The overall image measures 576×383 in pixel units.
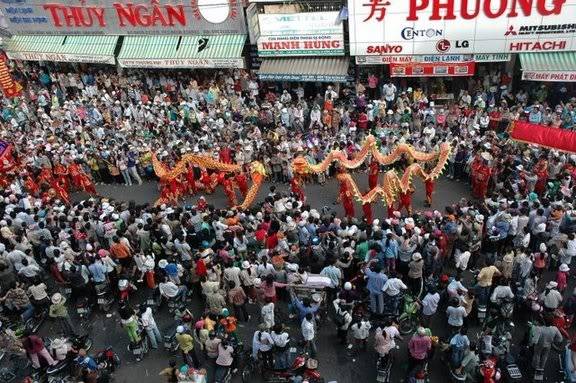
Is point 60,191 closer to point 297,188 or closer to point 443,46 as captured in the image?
point 297,188

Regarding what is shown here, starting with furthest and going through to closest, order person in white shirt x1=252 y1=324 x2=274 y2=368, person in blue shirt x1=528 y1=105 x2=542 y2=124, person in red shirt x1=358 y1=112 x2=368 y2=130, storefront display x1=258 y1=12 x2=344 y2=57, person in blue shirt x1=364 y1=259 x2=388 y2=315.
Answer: storefront display x1=258 y1=12 x2=344 y2=57
person in red shirt x1=358 y1=112 x2=368 y2=130
person in blue shirt x1=528 y1=105 x2=542 y2=124
person in blue shirt x1=364 y1=259 x2=388 y2=315
person in white shirt x1=252 y1=324 x2=274 y2=368

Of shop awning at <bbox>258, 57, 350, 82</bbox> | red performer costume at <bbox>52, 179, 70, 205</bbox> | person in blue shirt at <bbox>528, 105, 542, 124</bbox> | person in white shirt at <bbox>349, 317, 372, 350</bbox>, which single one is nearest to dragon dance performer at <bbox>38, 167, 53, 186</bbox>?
red performer costume at <bbox>52, 179, 70, 205</bbox>

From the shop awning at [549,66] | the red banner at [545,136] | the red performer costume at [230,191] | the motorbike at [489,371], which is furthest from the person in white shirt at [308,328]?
the shop awning at [549,66]

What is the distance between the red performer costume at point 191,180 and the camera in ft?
54.4

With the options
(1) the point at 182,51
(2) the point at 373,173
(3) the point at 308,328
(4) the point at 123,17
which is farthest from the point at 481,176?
(4) the point at 123,17

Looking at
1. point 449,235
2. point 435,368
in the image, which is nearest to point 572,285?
point 449,235

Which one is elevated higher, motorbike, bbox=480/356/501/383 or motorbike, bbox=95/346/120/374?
motorbike, bbox=480/356/501/383

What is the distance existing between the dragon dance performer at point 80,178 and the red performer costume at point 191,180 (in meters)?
3.39

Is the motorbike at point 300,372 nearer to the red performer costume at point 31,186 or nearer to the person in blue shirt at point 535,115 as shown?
the red performer costume at point 31,186

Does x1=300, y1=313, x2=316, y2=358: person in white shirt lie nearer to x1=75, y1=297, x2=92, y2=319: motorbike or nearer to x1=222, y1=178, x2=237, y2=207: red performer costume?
x1=75, y1=297, x2=92, y2=319: motorbike

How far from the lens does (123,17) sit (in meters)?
22.5

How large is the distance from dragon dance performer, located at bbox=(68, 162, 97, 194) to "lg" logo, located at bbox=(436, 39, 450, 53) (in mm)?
12792

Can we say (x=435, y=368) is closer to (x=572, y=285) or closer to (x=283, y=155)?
(x=572, y=285)

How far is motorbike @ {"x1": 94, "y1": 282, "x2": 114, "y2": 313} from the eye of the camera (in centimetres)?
1253
